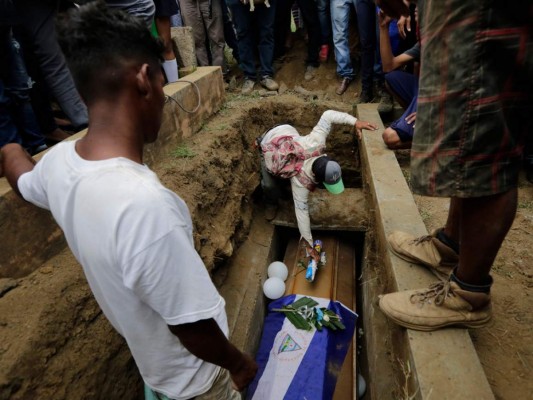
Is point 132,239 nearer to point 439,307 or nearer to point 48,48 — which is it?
point 439,307

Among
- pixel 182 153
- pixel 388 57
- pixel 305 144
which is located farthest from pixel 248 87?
pixel 182 153

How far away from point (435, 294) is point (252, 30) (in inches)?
202

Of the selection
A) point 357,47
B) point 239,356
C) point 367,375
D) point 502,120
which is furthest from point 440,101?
point 357,47

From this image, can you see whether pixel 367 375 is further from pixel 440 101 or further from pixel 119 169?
pixel 119 169

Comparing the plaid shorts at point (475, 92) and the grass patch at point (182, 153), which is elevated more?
the plaid shorts at point (475, 92)

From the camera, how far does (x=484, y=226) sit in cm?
128

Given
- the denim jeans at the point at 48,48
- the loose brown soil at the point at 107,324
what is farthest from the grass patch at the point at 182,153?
the denim jeans at the point at 48,48

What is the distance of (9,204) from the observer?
6.52ft

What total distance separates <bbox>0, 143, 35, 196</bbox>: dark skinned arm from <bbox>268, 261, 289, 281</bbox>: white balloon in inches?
121

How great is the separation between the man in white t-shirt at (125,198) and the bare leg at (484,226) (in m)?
1.04

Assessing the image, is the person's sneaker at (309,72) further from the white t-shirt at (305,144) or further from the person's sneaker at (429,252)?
the person's sneaker at (429,252)

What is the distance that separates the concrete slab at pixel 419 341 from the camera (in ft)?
4.90

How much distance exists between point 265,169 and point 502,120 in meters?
3.38

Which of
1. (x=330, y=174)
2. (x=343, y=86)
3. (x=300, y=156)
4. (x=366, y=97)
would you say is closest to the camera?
(x=330, y=174)
